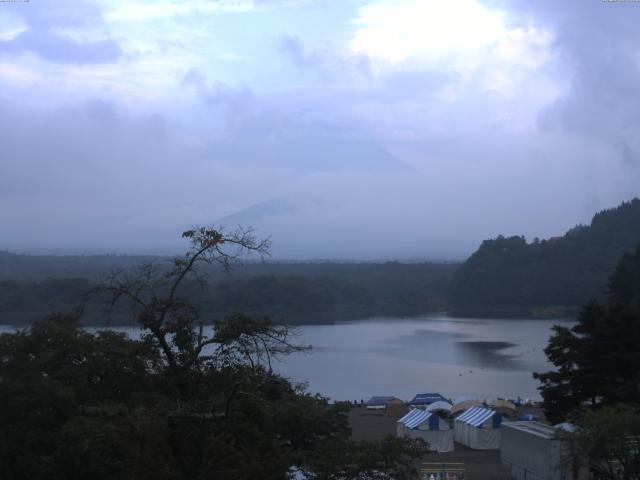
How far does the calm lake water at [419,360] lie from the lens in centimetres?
1794

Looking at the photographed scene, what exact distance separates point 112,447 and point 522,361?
20.4m

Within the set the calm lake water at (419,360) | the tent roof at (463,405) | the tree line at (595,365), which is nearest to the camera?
the tree line at (595,365)

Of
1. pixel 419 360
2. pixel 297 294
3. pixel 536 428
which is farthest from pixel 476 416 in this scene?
pixel 297 294

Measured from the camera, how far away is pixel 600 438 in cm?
566

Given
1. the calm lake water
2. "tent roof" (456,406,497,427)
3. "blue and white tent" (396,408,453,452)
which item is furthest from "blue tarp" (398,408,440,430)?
the calm lake water

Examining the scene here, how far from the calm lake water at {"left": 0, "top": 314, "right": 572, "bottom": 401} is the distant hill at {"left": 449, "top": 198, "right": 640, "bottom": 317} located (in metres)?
11.9

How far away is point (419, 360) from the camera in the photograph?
906 inches

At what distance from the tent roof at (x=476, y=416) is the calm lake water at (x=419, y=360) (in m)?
3.35

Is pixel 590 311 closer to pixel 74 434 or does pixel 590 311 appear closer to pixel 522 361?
pixel 74 434

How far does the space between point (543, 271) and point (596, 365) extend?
134ft

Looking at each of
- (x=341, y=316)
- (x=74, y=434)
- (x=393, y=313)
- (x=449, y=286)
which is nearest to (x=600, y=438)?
(x=74, y=434)

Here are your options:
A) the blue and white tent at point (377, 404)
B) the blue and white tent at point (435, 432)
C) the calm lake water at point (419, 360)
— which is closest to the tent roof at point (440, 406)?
the blue and white tent at point (377, 404)

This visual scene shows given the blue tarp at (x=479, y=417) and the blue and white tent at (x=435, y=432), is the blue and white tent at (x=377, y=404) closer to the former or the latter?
the blue tarp at (x=479, y=417)

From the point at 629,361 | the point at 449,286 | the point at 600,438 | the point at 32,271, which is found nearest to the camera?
the point at 600,438
